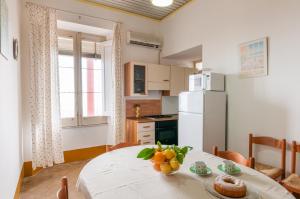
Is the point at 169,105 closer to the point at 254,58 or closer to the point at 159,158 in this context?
the point at 254,58

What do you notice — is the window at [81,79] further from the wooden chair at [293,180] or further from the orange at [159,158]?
the wooden chair at [293,180]

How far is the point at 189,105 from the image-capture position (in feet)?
9.36

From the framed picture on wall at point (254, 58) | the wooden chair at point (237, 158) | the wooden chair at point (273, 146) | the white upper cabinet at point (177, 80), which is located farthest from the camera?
the white upper cabinet at point (177, 80)

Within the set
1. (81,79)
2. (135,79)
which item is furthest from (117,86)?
(81,79)

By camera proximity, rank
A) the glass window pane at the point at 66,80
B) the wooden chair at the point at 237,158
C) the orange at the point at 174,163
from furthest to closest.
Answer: the glass window pane at the point at 66,80 < the wooden chair at the point at 237,158 < the orange at the point at 174,163

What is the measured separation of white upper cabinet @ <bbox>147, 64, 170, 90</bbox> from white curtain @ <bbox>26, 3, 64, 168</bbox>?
5.81 feet

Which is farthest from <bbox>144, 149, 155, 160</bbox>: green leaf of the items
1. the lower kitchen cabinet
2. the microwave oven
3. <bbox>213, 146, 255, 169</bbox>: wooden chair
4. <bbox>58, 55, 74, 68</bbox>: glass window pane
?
<bbox>58, 55, 74, 68</bbox>: glass window pane

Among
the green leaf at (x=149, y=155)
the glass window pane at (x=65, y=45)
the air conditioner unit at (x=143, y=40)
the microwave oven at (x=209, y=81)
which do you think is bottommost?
the green leaf at (x=149, y=155)

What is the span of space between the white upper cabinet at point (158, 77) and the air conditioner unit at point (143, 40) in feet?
1.81

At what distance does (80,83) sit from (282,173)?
134 inches

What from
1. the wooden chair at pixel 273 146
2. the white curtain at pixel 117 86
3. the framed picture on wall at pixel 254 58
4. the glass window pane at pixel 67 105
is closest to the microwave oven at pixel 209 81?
the framed picture on wall at pixel 254 58

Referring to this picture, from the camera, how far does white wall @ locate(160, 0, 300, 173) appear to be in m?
2.08

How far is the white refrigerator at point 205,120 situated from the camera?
261 centimetres

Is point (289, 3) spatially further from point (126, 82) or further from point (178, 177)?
point (126, 82)
